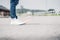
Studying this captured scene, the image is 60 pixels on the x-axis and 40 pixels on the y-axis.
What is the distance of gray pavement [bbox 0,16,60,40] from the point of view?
6.38ft

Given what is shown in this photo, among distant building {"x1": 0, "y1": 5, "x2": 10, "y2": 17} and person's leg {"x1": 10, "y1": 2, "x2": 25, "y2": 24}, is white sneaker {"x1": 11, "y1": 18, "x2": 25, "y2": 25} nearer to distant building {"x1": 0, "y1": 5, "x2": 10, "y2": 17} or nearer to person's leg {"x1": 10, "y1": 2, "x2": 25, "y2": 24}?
person's leg {"x1": 10, "y1": 2, "x2": 25, "y2": 24}

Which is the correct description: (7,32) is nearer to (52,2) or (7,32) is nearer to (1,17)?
(1,17)

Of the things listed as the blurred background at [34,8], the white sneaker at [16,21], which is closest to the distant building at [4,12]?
the blurred background at [34,8]

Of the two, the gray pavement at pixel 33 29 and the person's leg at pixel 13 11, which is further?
the person's leg at pixel 13 11

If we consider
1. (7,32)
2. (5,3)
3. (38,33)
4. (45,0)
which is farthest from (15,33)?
(45,0)

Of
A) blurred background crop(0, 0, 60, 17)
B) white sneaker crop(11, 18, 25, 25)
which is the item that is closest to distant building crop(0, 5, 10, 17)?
blurred background crop(0, 0, 60, 17)

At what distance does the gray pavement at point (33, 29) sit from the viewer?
1.94 metres

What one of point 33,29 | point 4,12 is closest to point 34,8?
point 33,29

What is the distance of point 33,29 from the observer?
7.14ft

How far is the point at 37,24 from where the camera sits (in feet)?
7.63

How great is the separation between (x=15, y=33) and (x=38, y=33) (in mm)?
264

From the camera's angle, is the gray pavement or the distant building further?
the distant building

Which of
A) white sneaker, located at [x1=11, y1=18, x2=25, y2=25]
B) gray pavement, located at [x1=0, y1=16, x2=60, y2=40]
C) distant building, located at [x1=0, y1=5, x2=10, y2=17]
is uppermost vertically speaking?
distant building, located at [x1=0, y1=5, x2=10, y2=17]

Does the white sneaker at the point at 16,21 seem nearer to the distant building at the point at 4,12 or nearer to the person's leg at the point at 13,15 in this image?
the person's leg at the point at 13,15
